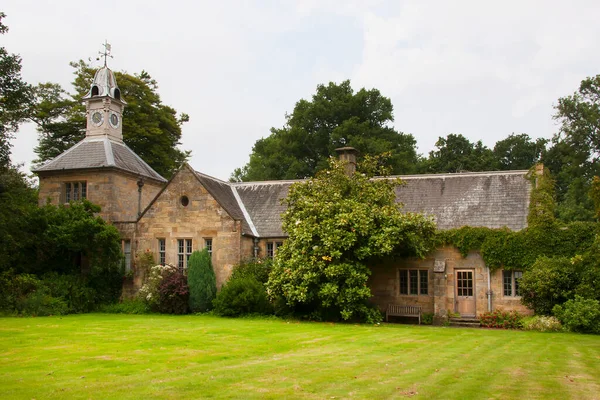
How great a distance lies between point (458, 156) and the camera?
57438 mm

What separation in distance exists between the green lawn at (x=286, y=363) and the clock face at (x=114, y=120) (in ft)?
57.7

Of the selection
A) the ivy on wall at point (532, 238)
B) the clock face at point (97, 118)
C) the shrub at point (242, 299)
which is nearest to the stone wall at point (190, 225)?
the shrub at point (242, 299)

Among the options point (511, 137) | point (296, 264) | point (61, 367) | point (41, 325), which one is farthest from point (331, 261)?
point (511, 137)

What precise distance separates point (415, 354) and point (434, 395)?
531 cm

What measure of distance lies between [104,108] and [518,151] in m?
43.5

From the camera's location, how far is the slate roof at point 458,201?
1151 inches

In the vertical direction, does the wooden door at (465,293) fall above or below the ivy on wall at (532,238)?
below

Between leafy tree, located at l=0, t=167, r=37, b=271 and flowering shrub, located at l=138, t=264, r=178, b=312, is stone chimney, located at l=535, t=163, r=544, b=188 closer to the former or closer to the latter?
flowering shrub, located at l=138, t=264, r=178, b=312

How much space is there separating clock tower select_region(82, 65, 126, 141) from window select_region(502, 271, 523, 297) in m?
23.9

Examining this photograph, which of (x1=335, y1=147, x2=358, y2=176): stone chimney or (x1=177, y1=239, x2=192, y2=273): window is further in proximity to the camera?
(x1=335, y1=147, x2=358, y2=176): stone chimney

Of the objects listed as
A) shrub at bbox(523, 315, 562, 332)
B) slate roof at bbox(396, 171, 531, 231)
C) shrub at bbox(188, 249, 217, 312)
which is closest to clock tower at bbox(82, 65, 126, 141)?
shrub at bbox(188, 249, 217, 312)

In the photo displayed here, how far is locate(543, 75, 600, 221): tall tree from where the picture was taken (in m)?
47.8

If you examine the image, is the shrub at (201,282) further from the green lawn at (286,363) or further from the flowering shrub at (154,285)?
the green lawn at (286,363)

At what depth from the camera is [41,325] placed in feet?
73.6
